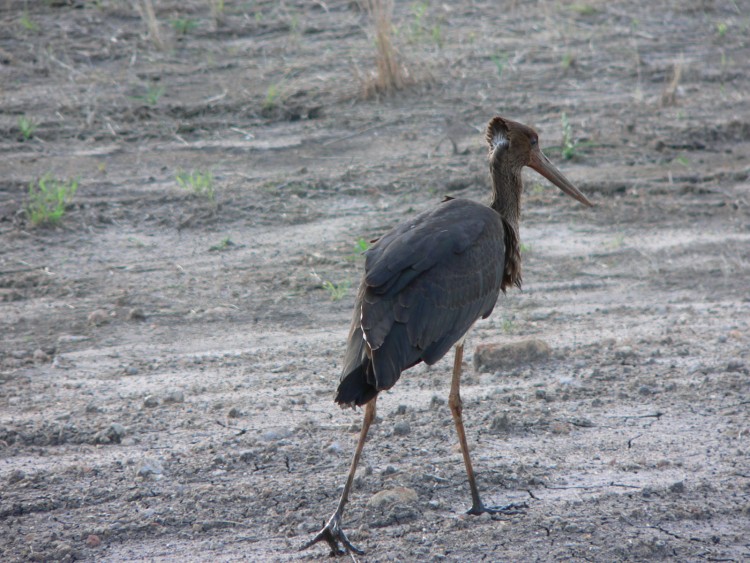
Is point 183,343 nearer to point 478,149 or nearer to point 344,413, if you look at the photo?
point 344,413

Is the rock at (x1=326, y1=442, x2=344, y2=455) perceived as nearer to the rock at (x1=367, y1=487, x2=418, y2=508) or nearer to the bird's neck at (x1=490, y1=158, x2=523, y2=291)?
the rock at (x1=367, y1=487, x2=418, y2=508)

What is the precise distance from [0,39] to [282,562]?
746 cm

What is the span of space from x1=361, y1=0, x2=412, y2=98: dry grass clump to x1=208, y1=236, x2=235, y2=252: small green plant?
2586 millimetres

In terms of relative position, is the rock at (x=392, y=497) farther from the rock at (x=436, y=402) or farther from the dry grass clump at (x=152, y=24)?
the dry grass clump at (x=152, y=24)

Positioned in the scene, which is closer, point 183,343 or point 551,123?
point 183,343

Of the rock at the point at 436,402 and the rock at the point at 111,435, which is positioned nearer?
the rock at the point at 111,435

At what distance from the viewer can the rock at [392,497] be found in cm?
416

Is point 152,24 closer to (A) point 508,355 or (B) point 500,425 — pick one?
(A) point 508,355

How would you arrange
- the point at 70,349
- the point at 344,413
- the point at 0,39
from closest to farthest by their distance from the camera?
the point at 344,413 < the point at 70,349 < the point at 0,39

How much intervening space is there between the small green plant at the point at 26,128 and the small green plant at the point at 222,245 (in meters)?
2.30

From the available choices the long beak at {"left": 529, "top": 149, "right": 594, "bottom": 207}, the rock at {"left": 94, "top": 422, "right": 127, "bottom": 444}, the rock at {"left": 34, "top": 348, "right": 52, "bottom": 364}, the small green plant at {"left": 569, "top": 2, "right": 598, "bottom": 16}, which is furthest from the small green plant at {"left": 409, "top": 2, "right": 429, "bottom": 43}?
the rock at {"left": 94, "top": 422, "right": 127, "bottom": 444}

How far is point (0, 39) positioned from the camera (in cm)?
964

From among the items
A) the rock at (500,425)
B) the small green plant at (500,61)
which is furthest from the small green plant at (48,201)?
the small green plant at (500,61)

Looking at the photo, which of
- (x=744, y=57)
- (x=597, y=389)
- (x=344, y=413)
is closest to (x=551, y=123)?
(x=744, y=57)
